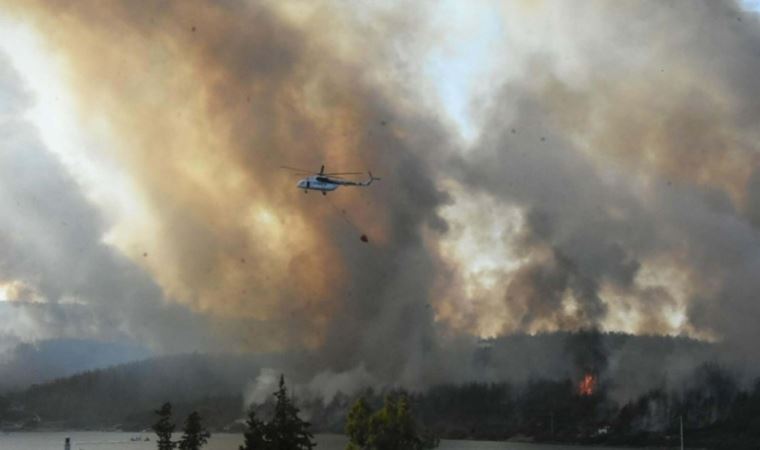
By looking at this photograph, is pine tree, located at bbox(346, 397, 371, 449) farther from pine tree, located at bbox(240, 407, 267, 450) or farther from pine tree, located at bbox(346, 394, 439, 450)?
pine tree, located at bbox(240, 407, 267, 450)

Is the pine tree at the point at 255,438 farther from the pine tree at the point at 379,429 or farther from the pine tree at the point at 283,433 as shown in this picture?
the pine tree at the point at 379,429

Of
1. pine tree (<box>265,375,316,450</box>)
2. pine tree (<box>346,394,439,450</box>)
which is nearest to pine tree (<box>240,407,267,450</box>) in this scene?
pine tree (<box>265,375,316,450</box>)

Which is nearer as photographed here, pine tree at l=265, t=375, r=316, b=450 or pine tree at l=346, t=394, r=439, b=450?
pine tree at l=265, t=375, r=316, b=450

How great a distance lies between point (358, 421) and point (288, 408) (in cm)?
6319

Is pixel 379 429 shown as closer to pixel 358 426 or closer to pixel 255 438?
pixel 358 426

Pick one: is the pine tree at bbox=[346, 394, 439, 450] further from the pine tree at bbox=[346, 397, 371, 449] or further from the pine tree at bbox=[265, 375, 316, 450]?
the pine tree at bbox=[265, 375, 316, 450]

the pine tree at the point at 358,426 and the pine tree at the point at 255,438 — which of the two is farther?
the pine tree at the point at 358,426

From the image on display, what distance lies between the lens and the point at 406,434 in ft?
565

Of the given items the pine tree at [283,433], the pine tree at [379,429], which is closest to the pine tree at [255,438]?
the pine tree at [283,433]

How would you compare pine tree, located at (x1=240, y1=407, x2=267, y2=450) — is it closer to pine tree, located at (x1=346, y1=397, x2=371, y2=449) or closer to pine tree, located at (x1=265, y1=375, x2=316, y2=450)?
pine tree, located at (x1=265, y1=375, x2=316, y2=450)

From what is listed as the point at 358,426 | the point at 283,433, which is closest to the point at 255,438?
the point at 283,433

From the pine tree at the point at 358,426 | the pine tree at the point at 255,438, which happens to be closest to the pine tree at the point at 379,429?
the pine tree at the point at 358,426

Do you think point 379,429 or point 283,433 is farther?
point 379,429

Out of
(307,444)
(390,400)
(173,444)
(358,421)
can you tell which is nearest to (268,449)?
(307,444)
